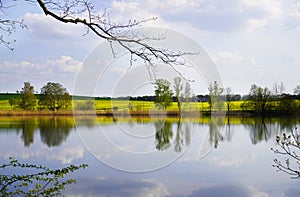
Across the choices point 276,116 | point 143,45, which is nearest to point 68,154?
point 143,45

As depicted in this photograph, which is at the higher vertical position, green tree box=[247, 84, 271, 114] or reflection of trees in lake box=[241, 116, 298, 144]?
green tree box=[247, 84, 271, 114]

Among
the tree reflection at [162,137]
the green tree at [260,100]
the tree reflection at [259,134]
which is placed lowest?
the tree reflection at [259,134]

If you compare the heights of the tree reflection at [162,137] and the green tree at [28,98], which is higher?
the green tree at [28,98]

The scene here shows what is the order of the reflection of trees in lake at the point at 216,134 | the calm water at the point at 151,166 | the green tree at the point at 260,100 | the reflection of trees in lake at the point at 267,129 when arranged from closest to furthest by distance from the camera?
the calm water at the point at 151,166 < the reflection of trees in lake at the point at 216,134 < the reflection of trees in lake at the point at 267,129 < the green tree at the point at 260,100

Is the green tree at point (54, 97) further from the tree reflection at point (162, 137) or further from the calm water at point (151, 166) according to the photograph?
the calm water at point (151, 166)

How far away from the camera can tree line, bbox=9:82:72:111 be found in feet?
123

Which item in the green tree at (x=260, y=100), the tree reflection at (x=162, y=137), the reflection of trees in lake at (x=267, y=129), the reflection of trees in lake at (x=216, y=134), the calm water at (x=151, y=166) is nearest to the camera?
the calm water at (x=151, y=166)

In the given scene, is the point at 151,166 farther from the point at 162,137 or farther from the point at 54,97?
the point at 54,97

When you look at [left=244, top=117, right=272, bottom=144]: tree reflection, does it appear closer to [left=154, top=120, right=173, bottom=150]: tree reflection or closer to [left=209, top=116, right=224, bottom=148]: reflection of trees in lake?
[left=209, top=116, right=224, bottom=148]: reflection of trees in lake

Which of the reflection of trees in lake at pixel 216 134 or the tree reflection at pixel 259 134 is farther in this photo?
the tree reflection at pixel 259 134

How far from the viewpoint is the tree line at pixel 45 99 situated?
3741 centimetres

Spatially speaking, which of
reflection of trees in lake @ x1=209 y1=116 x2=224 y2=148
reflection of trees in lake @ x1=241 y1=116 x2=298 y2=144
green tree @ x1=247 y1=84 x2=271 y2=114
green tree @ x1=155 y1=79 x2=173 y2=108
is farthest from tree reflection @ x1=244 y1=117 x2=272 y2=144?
green tree @ x1=247 y1=84 x2=271 y2=114

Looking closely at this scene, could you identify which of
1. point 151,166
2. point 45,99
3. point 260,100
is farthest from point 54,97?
point 151,166

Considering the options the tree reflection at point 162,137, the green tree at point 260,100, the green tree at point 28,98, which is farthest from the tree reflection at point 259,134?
the green tree at point 28,98
